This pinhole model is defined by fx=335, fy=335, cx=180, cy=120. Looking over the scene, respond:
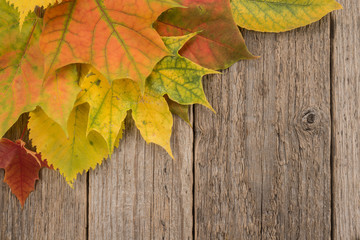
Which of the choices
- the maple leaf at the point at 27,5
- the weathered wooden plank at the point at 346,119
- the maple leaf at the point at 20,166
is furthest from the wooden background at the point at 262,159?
the maple leaf at the point at 27,5

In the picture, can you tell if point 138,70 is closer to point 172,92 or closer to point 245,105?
point 172,92

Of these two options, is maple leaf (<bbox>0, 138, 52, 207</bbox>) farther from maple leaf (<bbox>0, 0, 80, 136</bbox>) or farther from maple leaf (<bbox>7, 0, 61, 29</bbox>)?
maple leaf (<bbox>7, 0, 61, 29</bbox>)

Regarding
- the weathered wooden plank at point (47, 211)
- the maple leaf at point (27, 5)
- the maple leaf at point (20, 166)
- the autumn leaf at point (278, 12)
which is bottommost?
the weathered wooden plank at point (47, 211)

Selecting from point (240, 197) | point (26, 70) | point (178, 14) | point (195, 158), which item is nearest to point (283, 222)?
point (240, 197)

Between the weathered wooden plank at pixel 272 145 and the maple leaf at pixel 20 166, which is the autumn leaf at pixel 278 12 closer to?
the weathered wooden plank at pixel 272 145

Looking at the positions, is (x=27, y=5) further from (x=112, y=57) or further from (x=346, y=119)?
(x=346, y=119)

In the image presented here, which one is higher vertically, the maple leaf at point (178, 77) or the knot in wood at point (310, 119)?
the maple leaf at point (178, 77)

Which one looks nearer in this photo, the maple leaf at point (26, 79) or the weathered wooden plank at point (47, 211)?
the maple leaf at point (26, 79)
